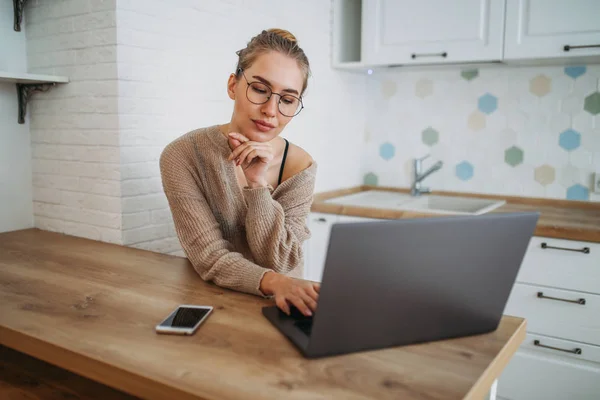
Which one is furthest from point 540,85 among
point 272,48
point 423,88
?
point 272,48

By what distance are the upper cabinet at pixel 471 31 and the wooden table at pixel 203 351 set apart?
1.62m

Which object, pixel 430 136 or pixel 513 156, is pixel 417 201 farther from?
pixel 513 156

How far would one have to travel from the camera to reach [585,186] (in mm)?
2496

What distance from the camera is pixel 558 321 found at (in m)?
2.05

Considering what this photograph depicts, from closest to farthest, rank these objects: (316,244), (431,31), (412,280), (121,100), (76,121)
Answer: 1. (412,280)
2. (121,100)
3. (76,121)
4. (431,31)
5. (316,244)

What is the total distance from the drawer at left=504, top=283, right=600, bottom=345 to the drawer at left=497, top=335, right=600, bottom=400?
68 mm

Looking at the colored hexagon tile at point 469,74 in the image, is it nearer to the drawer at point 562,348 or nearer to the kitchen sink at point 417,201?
the kitchen sink at point 417,201

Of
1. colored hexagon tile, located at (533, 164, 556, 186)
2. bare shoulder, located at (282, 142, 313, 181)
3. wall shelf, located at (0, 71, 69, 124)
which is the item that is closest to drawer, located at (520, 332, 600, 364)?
colored hexagon tile, located at (533, 164, 556, 186)

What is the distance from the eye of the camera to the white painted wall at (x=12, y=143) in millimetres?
1953

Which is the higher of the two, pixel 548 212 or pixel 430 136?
pixel 430 136

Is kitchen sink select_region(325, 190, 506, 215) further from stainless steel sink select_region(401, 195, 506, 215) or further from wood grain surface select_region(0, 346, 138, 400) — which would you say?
wood grain surface select_region(0, 346, 138, 400)

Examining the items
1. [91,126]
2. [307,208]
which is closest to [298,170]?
[307,208]

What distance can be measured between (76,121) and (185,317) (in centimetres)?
120

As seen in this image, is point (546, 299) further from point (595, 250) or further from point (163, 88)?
point (163, 88)
